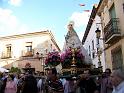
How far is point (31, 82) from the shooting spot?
7.45 m

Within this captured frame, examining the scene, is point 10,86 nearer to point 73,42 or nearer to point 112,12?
point 73,42

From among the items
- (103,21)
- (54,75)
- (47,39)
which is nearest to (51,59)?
(54,75)

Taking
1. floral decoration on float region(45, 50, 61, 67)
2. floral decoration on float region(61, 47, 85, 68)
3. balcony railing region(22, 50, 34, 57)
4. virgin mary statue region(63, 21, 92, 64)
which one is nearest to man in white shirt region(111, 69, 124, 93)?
floral decoration on float region(61, 47, 85, 68)

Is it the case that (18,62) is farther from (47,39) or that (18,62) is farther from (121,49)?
(121,49)

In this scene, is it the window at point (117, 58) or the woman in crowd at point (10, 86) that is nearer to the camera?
the woman in crowd at point (10, 86)

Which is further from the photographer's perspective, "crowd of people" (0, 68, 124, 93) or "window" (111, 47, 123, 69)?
"window" (111, 47, 123, 69)

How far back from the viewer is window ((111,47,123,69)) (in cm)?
1587

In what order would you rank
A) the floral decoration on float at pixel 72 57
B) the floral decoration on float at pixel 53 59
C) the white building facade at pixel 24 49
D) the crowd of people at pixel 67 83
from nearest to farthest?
the crowd of people at pixel 67 83, the floral decoration on float at pixel 72 57, the floral decoration on float at pixel 53 59, the white building facade at pixel 24 49

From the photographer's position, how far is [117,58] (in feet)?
55.3

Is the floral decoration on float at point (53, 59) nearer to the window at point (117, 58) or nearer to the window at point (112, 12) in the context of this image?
the window at point (117, 58)

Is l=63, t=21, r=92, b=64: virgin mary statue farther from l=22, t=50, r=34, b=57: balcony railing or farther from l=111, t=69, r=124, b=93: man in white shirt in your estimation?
l=22, t=50, r=34, b=57: balcony railing

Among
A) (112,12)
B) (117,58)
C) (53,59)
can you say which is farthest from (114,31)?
(53,59)

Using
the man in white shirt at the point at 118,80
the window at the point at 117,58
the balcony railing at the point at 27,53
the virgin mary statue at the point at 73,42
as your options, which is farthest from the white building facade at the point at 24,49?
the man in white shirt at the point at 118,80

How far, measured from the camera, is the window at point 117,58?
15.9m
